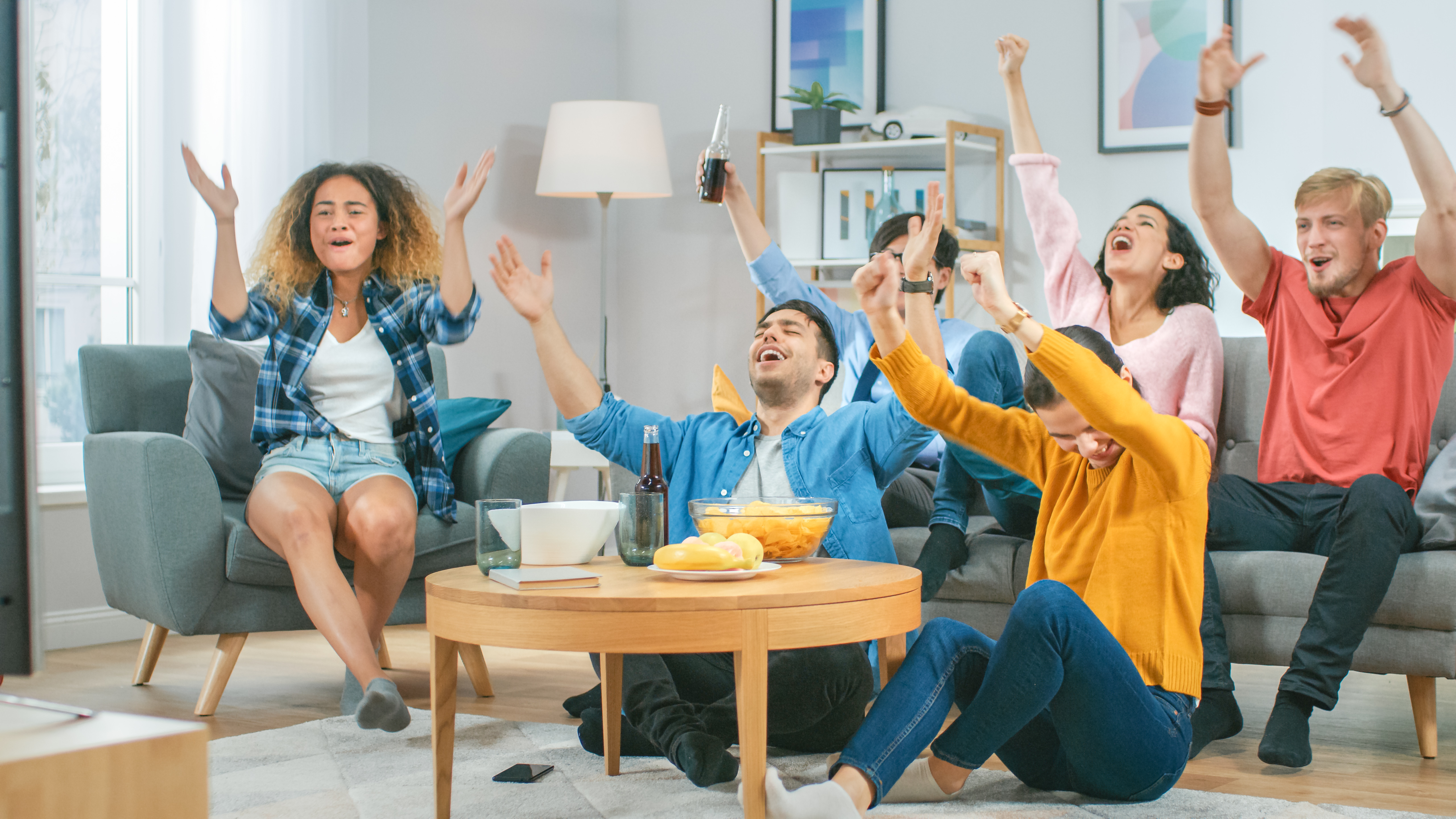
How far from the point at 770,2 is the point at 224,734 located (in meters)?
3.42

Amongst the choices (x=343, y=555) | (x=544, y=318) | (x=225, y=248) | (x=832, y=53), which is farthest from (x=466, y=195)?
(x=832, y=53)

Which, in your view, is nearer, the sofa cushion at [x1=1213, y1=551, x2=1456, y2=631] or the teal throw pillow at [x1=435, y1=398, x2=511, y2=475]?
Result: the sofa cushion at [x1=1213, y1=551, x2=1456, y2=631]

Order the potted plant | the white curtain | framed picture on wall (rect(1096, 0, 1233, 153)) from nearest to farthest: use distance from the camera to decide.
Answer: the white curtain, framed picture on wall (rect(1096, 0, 1233, 153)), the potted plant

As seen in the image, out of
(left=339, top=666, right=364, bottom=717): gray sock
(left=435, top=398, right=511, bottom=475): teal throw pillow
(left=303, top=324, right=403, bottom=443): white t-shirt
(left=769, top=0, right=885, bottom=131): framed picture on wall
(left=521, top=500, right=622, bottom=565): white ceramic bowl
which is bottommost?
(left=339, top=666, right=364, bottom=717): gray sock

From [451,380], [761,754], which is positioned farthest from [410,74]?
[761,754]

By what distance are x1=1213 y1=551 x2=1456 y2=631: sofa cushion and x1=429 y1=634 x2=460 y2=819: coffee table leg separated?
1.42m

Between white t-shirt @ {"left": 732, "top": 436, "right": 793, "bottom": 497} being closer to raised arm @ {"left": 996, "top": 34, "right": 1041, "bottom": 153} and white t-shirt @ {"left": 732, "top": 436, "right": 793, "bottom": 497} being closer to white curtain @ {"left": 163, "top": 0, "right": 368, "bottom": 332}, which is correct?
raised arm @ {"left": 996, "top": 34, "right": 1041, "bottom": 153}

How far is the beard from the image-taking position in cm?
227

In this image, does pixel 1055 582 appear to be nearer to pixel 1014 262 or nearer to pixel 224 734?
pixel 224 734

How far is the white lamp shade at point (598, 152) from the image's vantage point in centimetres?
442

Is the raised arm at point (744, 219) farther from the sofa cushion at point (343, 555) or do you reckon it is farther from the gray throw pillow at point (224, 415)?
the gray throw pillow at point (224, 415)

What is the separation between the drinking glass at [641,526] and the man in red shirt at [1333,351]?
1.02 m

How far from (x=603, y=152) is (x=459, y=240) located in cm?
174

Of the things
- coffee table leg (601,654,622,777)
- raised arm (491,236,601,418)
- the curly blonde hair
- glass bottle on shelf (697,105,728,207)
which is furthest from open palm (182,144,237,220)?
coffee table leg (601,654,622,777)
